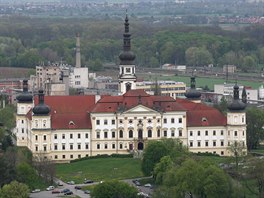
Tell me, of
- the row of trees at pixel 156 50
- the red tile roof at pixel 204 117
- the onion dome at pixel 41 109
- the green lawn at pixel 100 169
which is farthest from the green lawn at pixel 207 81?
the green lawn at pixel 100 169

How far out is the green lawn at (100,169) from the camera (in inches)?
3110

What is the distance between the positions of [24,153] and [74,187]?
805 centimetres

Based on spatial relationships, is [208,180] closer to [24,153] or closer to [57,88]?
Answer: [24,153]

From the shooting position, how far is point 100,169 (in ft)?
267

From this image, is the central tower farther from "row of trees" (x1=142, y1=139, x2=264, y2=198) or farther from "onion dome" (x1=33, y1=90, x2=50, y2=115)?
"row of trees" (x1=142, y1=139, x2=264, y2=198)

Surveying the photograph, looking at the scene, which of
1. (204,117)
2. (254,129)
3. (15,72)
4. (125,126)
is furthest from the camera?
(15,72)

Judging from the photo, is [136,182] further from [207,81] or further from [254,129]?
[207,81]

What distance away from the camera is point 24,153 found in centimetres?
8312

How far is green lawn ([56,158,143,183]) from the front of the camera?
259 ft

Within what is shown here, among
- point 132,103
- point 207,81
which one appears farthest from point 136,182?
point 207,81

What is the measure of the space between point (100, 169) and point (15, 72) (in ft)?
224

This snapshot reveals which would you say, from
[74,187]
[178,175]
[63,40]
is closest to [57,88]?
[74,187]

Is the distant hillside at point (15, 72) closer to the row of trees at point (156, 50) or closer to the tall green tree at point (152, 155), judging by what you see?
the row of trees at point (156, 50)

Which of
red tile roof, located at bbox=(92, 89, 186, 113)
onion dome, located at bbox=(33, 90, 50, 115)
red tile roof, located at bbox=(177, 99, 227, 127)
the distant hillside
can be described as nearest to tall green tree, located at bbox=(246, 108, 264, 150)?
red tile roof, located at bbox=(177, 99, 227, 127)
